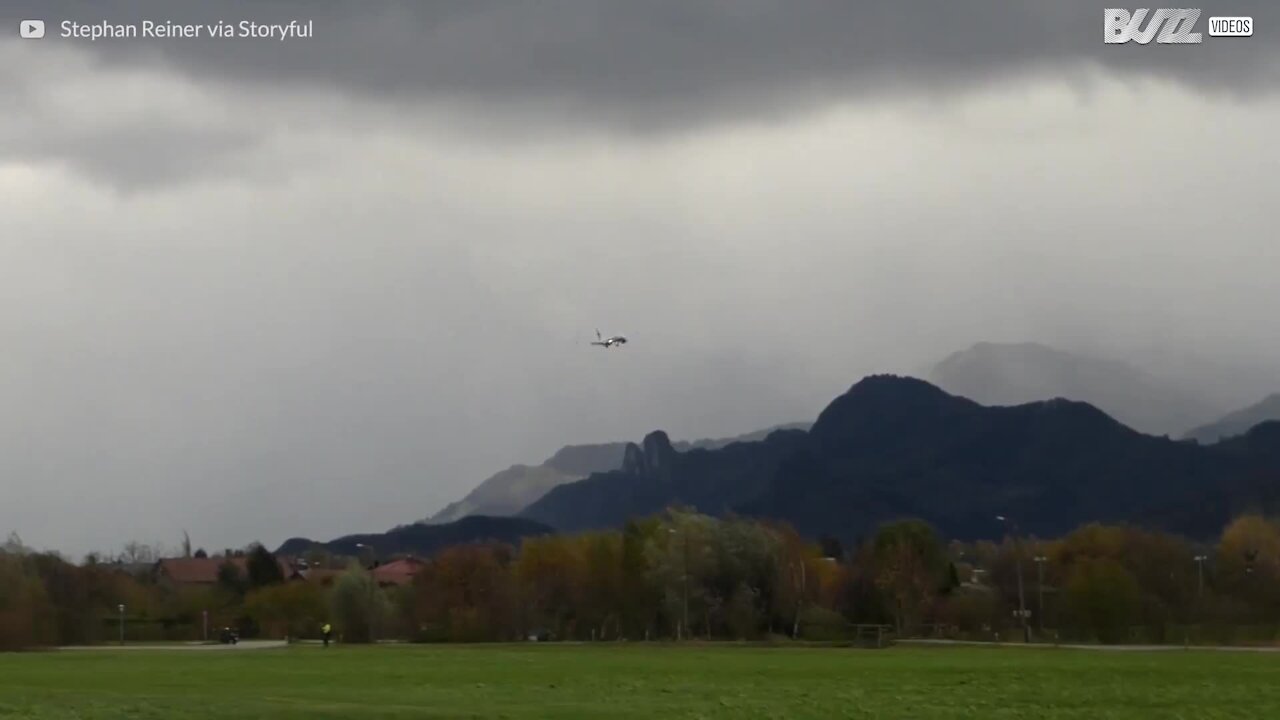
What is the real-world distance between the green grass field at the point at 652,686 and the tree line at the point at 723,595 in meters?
41.8

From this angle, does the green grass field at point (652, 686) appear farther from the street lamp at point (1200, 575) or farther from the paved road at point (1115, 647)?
the street lamp at point (1200, 575)

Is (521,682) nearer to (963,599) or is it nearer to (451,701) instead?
(451,701)

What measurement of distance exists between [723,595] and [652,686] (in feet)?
262

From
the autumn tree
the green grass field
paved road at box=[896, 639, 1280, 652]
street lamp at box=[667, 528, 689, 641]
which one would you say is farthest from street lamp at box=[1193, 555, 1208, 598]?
the green grass field

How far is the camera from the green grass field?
3969 centimetres

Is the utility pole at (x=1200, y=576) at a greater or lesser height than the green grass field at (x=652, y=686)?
greater

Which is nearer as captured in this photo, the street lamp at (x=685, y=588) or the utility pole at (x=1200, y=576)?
the utility pole at (x=1200, y=576)

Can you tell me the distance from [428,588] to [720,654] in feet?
178

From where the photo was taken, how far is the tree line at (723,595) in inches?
4732

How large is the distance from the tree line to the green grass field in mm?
41772

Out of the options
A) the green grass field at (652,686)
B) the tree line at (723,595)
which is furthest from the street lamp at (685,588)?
the green grass field at (652,686)

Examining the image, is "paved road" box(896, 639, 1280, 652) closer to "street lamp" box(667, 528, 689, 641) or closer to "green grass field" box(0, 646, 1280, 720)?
"green grass field" box(0, 646, 1280, 720)

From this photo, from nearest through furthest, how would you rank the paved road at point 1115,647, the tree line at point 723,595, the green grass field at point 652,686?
the green grass field at point 652,686 < the paved road at point 1115,647 < the tree line at point 723,595

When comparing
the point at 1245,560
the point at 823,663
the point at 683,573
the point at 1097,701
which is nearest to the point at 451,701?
the point at 1097,701
